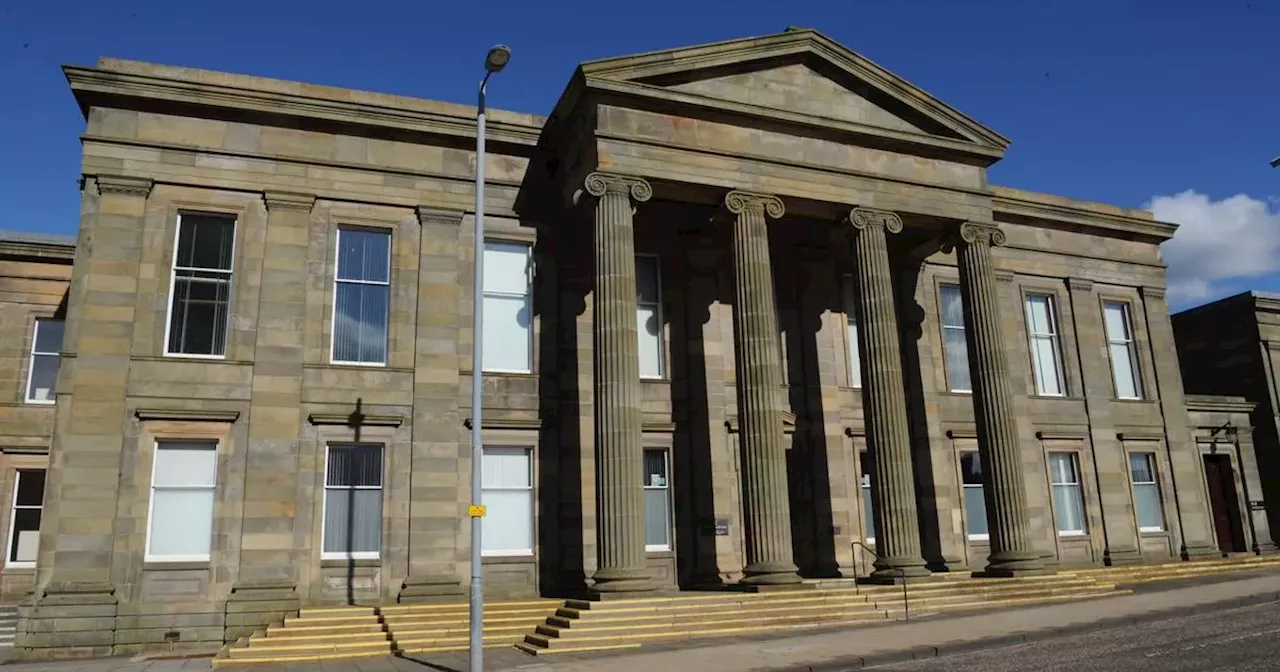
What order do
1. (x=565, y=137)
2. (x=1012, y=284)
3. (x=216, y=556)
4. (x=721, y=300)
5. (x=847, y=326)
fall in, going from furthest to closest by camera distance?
(x=1012, y=284), (x=847, y=326), (x=721, y=300), (x=565, y=137), (x=216, y=556)

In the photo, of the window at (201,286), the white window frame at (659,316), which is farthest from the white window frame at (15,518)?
the white window frame at (659,316)

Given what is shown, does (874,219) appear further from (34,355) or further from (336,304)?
(34,355)

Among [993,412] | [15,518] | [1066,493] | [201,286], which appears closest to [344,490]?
[201,286]

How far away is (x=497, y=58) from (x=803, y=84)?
11.6 metres

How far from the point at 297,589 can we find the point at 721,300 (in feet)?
42.1

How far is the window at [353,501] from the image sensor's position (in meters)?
20.7

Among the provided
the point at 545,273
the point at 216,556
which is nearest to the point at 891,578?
the point at 545,273

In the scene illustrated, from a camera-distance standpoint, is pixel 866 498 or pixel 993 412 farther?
pixel 866 498

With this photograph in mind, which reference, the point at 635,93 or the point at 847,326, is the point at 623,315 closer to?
the point at 635,93

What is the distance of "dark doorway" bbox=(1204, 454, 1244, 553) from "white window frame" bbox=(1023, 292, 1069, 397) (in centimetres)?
691

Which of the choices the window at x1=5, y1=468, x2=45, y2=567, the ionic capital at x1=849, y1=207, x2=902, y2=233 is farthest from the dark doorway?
the window at x1=5, y1=468, x2=45, y2=567

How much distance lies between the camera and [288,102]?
21797 mm

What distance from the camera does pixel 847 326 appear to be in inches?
1065

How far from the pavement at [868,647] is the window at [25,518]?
847 cm
